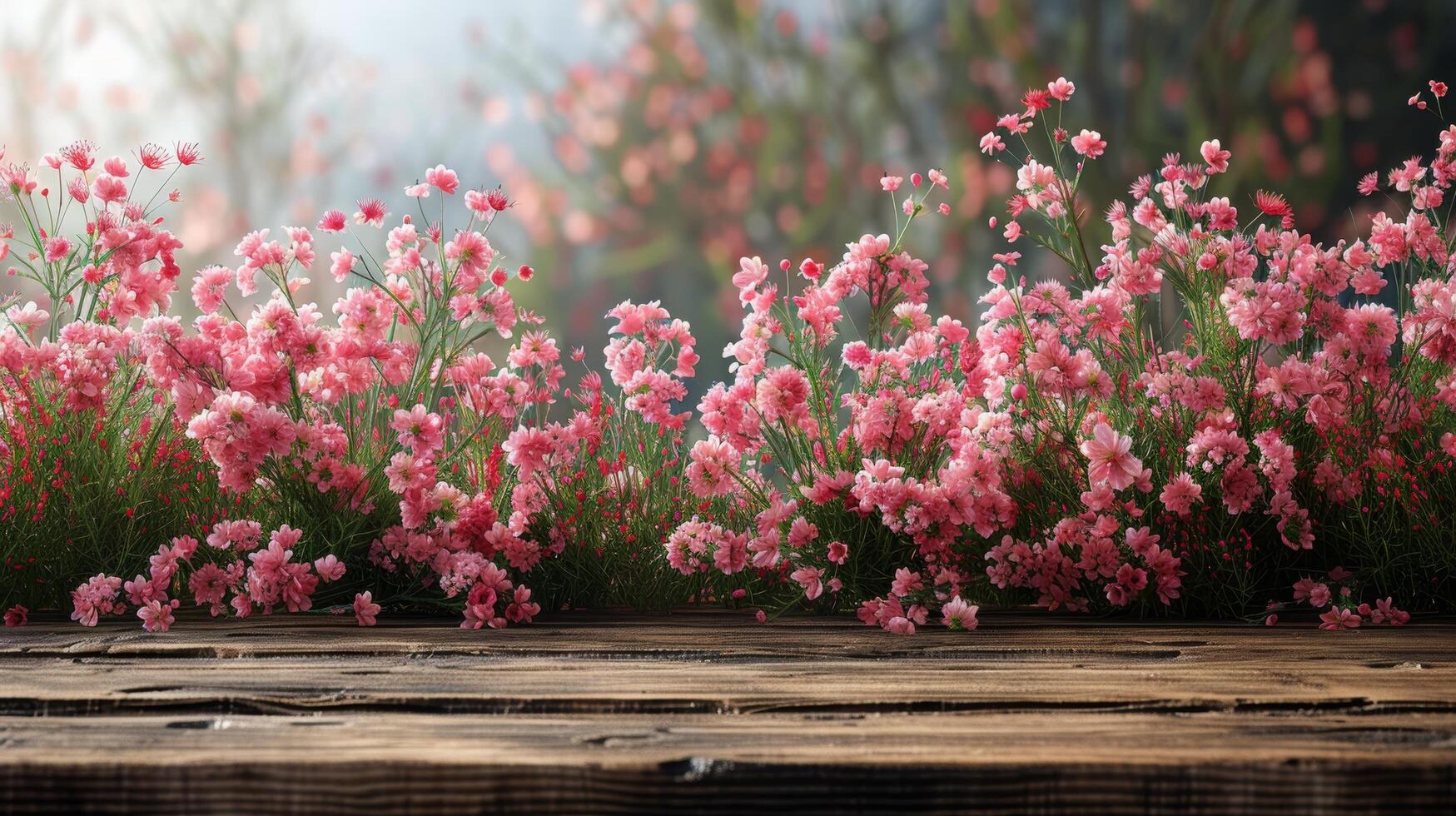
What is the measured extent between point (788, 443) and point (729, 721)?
2.54 ft

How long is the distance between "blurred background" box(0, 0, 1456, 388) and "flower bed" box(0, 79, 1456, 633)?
6.42 ft

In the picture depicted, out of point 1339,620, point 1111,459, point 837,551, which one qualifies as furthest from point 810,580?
point 1339,620

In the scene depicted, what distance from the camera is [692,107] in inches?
162

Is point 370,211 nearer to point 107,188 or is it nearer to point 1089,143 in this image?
point 107,188

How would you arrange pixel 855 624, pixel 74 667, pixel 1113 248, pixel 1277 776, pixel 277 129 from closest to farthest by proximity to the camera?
1. pixel 1277 776
2. pixel 74 667
3. pixel 855 624
4. pixel 1113 248
5. pixel 277 129

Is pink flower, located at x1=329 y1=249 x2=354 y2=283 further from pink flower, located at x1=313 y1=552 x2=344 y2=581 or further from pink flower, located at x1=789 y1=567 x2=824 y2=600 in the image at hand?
pink flower, located at x1=789 y1=567 x2=824 y2=600

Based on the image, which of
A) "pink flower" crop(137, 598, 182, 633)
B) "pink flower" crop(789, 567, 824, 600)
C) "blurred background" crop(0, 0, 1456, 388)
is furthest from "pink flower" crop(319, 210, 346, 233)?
"blurred background" crop(0, 0, 1456, 388)

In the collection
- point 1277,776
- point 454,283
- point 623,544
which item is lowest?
point 1277,776

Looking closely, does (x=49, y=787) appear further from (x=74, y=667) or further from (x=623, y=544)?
(x=623, y=544)

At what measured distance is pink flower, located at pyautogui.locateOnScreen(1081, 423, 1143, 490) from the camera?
151 cm

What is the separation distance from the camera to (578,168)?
4180 millimetres

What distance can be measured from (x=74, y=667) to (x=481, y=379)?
773 millimetres

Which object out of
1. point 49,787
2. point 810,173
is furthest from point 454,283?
point 810,173

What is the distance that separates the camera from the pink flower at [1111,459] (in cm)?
151
